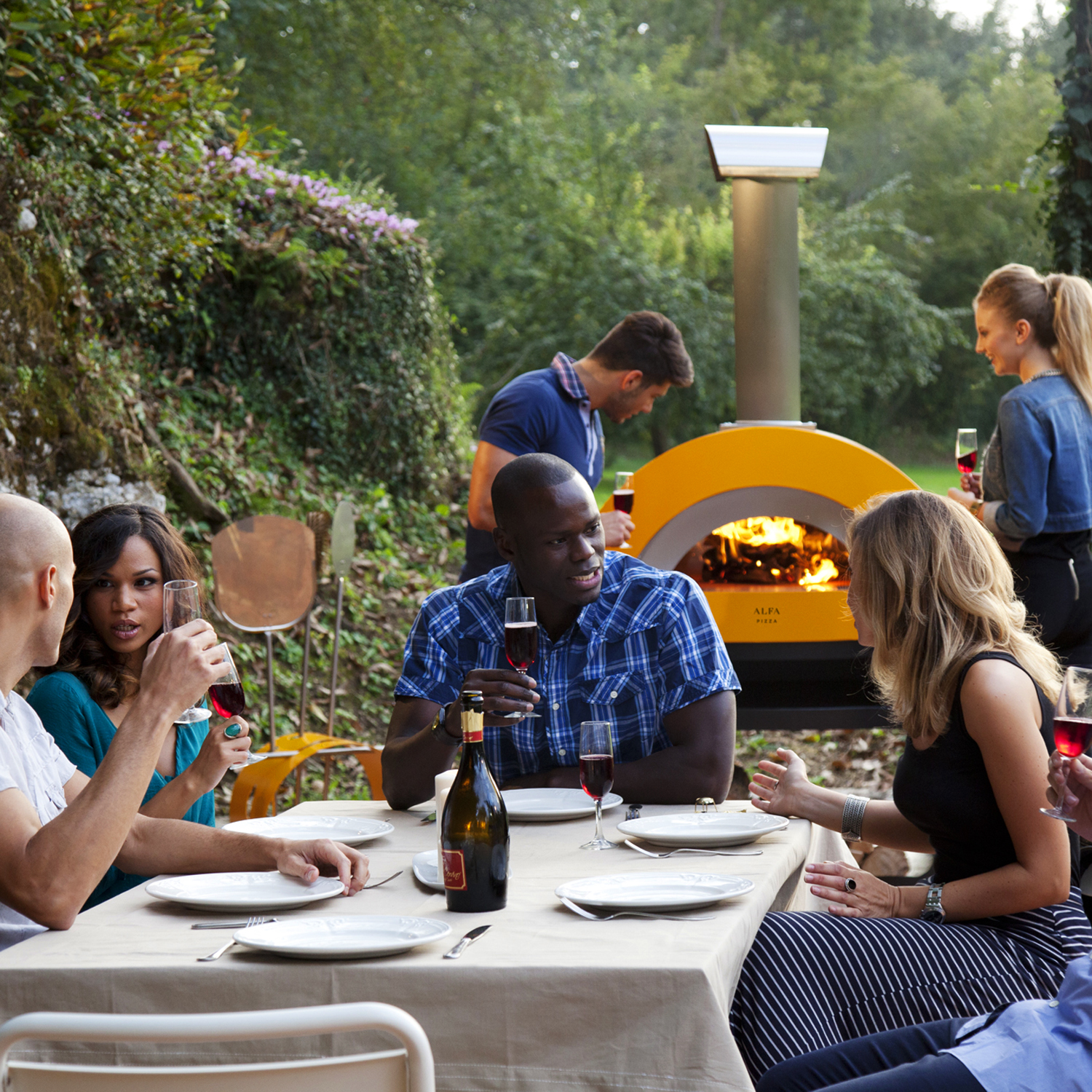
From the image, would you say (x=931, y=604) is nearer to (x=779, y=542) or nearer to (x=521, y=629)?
(x=521, y=629)

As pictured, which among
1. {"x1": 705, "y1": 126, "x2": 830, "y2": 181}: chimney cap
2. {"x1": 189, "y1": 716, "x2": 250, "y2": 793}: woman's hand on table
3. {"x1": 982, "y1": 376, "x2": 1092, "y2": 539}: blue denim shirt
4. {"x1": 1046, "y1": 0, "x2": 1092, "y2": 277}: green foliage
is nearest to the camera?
{"x1": 189, "y1": 716, "x2": 250, "y2": 793}: woman's hand on table

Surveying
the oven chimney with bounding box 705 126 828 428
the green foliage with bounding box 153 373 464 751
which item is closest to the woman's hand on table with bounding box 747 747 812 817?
the oven chimney with bounding box 705 126 828 428

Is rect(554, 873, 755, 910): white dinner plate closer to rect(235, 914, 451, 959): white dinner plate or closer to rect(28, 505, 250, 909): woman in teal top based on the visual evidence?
rect(235, 914, 451, 959): white dinner plate

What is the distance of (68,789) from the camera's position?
190cm

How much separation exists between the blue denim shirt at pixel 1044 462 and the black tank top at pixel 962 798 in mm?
1808

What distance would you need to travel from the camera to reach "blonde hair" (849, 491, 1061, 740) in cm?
194

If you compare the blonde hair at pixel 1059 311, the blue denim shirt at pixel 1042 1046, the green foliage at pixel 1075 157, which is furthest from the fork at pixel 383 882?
the green foliage at pixel 1075 157

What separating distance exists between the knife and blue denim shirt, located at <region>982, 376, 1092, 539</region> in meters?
2.67

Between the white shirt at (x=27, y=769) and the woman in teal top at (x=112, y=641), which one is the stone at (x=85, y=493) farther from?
the white shirt at (x=27, y=769)

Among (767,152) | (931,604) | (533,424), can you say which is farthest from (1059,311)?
(931,604)

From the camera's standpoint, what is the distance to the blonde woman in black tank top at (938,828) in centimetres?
178

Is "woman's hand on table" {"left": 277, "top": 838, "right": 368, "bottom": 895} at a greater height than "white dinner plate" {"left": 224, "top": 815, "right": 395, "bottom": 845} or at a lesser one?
greater

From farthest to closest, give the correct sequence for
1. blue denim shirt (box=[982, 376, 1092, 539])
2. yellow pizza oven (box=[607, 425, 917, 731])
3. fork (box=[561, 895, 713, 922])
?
1. yellow pizza oven (box=[607, 425, 917, 731])
2. blue denim shirt (box=[982, 376, 1092, 539])
3. fork (box=[561, 895, 713, 922])

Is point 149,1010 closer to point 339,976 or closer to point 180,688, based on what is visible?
point 339,976
